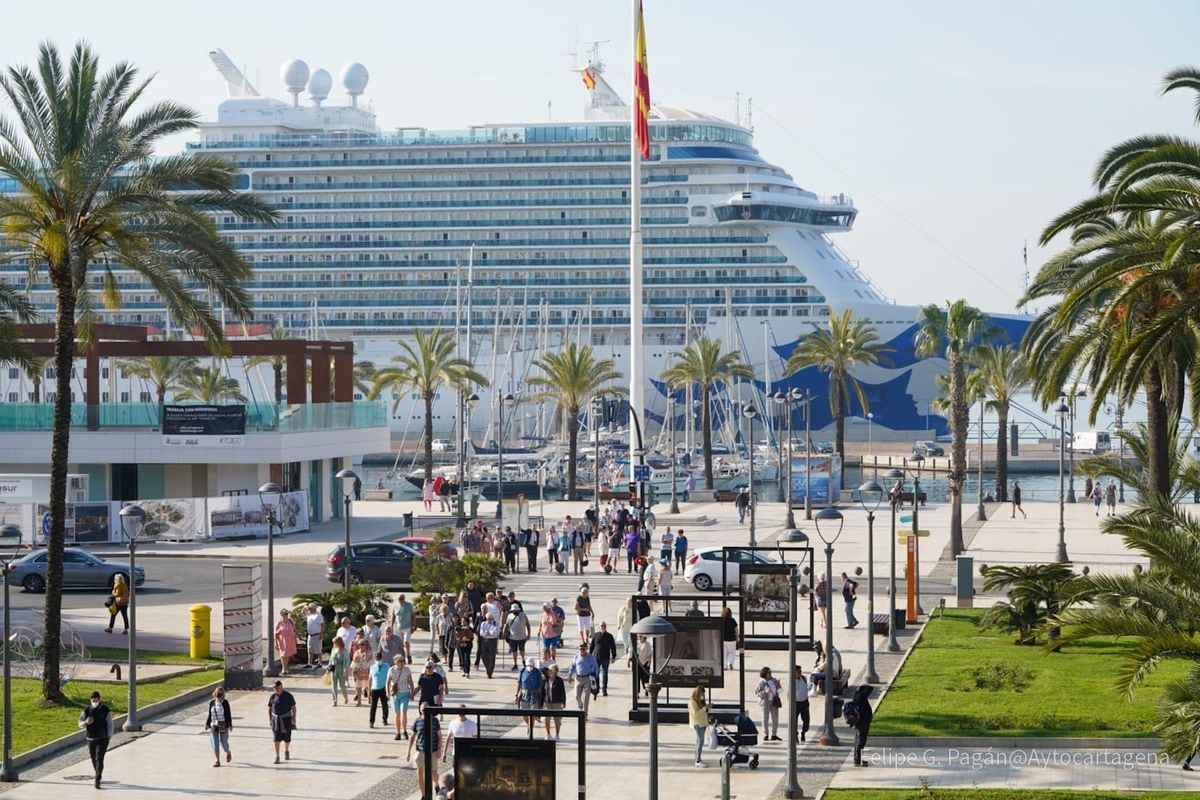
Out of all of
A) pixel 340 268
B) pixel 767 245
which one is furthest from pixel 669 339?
pixel 340 268

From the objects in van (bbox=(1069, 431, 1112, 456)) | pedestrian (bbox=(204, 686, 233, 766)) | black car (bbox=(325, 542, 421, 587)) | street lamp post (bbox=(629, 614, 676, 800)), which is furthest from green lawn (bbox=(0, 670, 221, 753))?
van (bbox=(1069, 431, 1112, 456))

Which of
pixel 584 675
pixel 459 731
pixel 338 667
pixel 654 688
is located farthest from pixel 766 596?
pixel 654 688

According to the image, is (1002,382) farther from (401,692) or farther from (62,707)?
(62,707)

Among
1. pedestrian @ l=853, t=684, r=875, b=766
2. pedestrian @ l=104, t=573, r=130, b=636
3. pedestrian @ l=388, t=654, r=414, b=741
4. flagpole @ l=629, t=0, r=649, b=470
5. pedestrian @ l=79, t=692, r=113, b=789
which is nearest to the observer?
pedestrian @ l=79, t=692, r=113, b=789

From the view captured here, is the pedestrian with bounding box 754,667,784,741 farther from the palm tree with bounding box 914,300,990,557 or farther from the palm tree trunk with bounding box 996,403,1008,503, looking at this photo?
the palm tree trunk with bounding box 996,403,1008,503

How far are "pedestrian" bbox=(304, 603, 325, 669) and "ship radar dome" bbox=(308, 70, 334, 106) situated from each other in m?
76.4

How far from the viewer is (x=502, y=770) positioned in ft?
43.7

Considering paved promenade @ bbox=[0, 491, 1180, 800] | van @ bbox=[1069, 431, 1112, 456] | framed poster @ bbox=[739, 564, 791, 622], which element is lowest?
paved promenade @ bbox=[0, 491, 1180, 800]

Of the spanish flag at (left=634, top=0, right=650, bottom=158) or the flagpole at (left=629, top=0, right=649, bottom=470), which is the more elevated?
the spanish flag at (left=634, top=0, right=650, bottom=158)

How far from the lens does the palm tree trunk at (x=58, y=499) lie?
2197 centimetres

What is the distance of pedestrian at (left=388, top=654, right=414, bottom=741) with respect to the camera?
19.9m

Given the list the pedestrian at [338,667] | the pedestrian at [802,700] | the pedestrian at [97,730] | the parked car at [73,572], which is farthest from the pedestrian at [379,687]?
the parked car at [73,572]

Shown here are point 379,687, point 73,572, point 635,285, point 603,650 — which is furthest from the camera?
point 635,285

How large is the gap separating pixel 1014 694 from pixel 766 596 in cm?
372
